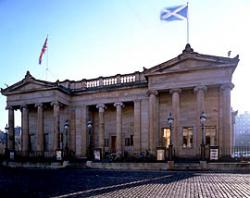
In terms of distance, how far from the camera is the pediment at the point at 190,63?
29.9m

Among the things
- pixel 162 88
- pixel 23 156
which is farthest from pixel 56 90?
pixel 162 88

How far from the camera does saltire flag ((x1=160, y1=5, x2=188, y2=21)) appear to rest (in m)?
28.8

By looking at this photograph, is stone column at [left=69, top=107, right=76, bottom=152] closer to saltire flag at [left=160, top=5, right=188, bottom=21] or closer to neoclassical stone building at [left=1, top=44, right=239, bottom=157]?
neoclassical stone building at [left=1, top=44, right=239, bottom=157]

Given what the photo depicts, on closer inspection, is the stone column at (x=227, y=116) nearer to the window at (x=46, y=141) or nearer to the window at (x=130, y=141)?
the window at (x=130, y=141)

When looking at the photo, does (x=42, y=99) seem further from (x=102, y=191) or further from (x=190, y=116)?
(x=102, y=191)

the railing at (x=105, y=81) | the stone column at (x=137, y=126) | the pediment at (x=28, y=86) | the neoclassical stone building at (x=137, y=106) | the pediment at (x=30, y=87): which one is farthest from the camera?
the pediment at (x=30, y=87)

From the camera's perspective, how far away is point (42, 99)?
3722 centimetres

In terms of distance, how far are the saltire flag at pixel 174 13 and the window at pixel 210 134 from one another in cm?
1197

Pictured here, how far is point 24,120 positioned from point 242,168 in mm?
27024

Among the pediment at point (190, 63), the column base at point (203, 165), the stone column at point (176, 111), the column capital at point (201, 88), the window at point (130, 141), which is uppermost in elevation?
the pediment at point (190, 63)

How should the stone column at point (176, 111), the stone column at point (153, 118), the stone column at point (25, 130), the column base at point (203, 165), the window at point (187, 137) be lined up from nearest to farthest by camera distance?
the column base at point (203, 165) < the stone column at point (176, 111) < the stone column at point (153, 118) < the window at point (187, 137) < the stone column at point (25, 130)

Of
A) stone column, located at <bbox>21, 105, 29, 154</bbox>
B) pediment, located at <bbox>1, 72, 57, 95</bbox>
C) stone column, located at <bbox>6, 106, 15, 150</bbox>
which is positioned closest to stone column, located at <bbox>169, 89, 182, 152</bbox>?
pediment, located at <bbox>1, 72, 57, 95</bbox>

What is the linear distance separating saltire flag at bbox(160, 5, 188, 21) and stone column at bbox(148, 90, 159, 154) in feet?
26.6

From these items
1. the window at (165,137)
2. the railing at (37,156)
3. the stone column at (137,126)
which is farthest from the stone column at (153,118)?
the railing at (37,156)
